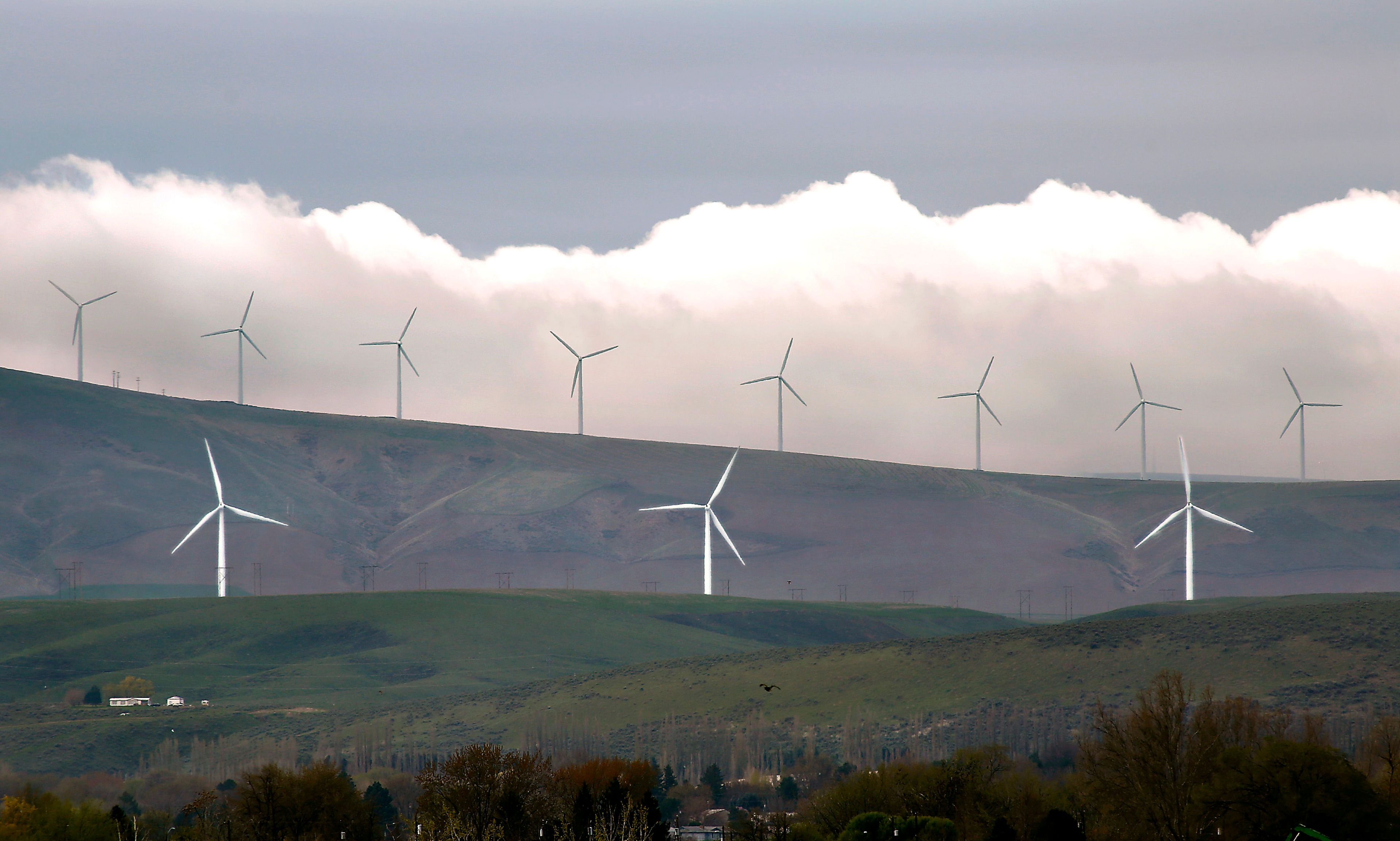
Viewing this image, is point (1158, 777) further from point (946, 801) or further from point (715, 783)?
point (715, 783)

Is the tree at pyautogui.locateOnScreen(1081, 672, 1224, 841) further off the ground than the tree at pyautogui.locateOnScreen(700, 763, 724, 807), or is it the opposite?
the tree at pyautogui.locateOnScreen(1081, 672, 1224, 841)

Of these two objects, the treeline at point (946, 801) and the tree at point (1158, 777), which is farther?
the treeline at point (946, 801)

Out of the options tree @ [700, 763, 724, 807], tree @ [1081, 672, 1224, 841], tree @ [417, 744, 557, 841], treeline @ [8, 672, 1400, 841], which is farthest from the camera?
tree @ [700, 763, 724, 807]

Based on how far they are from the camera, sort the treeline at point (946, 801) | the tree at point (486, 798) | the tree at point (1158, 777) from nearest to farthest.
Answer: the tree at point (1158, 777) < the treeline at point (946, 801) < the tree at point (486, 798)

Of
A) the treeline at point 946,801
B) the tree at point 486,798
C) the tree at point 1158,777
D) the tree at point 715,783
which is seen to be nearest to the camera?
the tree at point 1158,777

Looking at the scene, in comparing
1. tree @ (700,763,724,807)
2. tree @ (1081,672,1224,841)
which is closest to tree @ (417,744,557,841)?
tree @ (1081,672,1224,841)

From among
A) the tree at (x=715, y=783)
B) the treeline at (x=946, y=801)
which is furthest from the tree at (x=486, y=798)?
the tree at (x=715, y=783)

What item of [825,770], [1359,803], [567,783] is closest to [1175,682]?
[1359,803]

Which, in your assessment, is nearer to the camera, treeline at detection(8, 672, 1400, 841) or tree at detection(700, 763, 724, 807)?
treeline at detection(8, 672, 1400, 841)

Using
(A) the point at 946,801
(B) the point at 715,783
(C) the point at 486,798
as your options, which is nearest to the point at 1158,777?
(A) the point at 946,801

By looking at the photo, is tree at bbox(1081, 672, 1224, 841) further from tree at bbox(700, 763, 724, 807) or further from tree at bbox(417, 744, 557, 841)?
tree at bbox(700, 763, 724, 807)

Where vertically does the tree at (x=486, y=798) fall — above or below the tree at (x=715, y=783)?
above

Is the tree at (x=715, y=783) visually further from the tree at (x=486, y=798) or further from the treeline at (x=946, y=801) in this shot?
the tree at (x=486, y=798)

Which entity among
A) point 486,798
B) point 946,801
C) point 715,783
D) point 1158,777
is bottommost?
point 715,783
